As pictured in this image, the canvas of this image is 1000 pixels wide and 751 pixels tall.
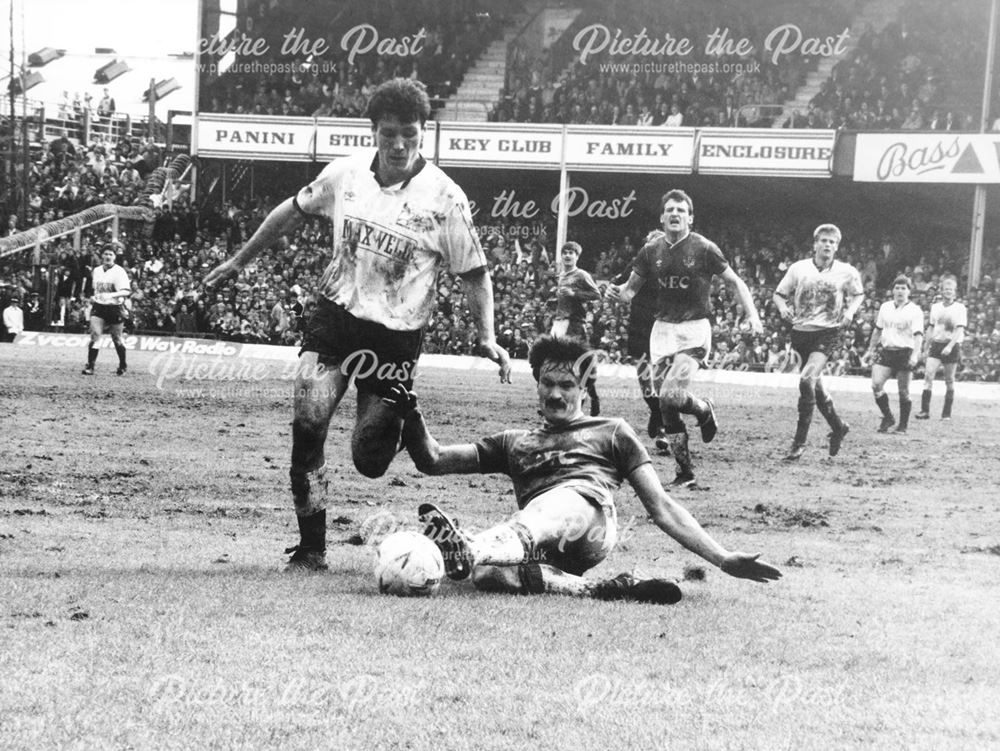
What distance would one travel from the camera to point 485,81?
4034 centimetres

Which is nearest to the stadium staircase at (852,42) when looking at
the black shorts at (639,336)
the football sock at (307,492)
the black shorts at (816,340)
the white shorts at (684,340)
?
the black shorts at (816,340)

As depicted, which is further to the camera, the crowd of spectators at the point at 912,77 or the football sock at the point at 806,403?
the crowd of spectators at the point at 912,77

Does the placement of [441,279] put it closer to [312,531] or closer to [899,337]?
[899,337]

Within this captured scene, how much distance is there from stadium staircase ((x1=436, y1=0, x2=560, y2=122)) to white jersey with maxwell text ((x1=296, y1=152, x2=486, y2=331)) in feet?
102

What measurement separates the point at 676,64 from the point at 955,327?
18758 millimetres

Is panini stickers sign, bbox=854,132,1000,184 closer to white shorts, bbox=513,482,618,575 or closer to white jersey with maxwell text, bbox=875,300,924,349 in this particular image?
white jersey with maxwell text, bbox=875,300,924,349

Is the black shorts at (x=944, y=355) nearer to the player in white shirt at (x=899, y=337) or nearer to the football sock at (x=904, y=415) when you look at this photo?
the player in white shirt at (x=899, y=337)

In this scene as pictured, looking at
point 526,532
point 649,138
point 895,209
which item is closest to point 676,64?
point 649,138

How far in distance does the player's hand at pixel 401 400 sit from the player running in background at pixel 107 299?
15.1 m

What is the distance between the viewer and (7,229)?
37531mm

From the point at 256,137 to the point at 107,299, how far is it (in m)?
17.4

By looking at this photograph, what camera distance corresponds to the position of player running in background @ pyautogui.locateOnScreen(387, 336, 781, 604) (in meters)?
5.71

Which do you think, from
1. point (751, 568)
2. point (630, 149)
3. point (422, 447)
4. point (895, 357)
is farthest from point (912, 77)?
point (751, 568)

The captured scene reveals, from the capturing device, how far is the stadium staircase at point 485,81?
37844 mm
